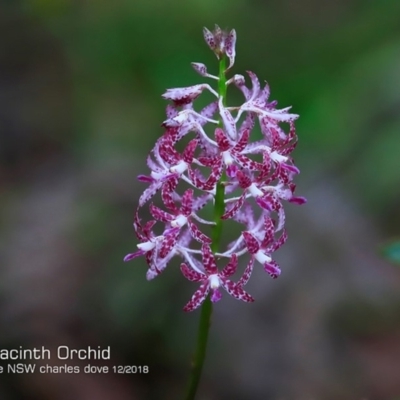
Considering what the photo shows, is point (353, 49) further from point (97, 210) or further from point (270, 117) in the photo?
point (270, 117)

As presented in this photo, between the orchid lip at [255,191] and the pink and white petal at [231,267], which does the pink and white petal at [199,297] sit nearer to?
the pink and white petal at [231,267]

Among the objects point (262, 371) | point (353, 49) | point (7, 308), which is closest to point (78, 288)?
point (7, 308)

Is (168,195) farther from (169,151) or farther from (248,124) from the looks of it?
(248,124)

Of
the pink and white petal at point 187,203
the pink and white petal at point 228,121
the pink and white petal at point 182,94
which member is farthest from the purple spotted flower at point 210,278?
the pink and white petal at point 182,94

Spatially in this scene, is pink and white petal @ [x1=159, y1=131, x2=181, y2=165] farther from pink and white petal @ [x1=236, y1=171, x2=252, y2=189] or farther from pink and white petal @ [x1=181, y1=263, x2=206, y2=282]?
pink and white petal @ [x1=181, y1=263, x2=206, y2=282]

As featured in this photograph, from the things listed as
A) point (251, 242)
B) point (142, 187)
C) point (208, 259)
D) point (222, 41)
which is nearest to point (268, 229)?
point (251, 242)

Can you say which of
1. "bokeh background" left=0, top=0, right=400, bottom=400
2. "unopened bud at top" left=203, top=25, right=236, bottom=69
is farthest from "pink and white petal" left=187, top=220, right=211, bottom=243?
"bokeh background" left=0, top=0, right=400, bottom=400
